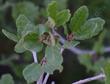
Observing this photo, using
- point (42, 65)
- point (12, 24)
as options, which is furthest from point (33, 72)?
point (12, 24)

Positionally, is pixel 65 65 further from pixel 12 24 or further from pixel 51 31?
pixel 51 31

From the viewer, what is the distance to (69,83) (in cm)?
131

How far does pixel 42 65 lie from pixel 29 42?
50 millimetres

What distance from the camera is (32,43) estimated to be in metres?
0.67

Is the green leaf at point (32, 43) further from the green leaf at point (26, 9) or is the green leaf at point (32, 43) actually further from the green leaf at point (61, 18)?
the green leaf at point (26, 9)

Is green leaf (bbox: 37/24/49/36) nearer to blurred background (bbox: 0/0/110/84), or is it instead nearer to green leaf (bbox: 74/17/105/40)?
green leaf (bbox: 74/17/105/40)

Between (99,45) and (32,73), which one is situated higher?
(32,73)

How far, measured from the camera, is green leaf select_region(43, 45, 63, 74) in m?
0.64

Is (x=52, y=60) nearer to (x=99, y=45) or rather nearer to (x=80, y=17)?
(x=80, y=17)

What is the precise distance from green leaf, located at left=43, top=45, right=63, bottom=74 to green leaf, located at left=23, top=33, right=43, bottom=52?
24 millimetres

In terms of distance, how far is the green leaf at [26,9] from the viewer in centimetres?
132

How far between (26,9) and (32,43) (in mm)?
702

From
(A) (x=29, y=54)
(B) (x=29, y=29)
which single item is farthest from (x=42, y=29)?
(A) (x=29, y=54)

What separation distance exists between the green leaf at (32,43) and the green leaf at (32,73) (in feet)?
0.11
